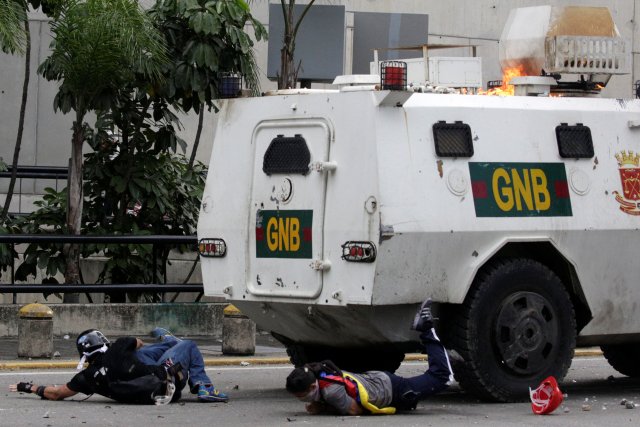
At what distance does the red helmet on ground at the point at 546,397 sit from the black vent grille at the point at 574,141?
76.1 inches

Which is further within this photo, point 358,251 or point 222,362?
point 222,362

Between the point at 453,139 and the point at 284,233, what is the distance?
5.00ft

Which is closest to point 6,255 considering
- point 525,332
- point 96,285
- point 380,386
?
point 96,285

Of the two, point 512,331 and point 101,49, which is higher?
point 101,49

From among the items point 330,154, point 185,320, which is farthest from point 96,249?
point 330,154

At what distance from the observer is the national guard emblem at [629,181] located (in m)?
11.5

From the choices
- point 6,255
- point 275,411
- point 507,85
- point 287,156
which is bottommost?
point 275,411

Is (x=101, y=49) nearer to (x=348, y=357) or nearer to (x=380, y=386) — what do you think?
(x=348, y=357)

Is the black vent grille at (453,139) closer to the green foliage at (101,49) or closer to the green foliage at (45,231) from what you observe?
the green foliage at (101,49)

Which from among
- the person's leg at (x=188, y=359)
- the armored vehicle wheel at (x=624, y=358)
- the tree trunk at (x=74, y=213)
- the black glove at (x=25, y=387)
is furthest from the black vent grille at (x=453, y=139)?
the tree trunk at (x=74, y=213)

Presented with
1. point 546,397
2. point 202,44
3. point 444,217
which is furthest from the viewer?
point 202,44

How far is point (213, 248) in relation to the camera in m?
11.6

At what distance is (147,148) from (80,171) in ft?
4.33

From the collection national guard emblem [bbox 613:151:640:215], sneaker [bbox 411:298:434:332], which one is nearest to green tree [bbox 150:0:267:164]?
national guard emblem [bbox 613:151:640:215]
